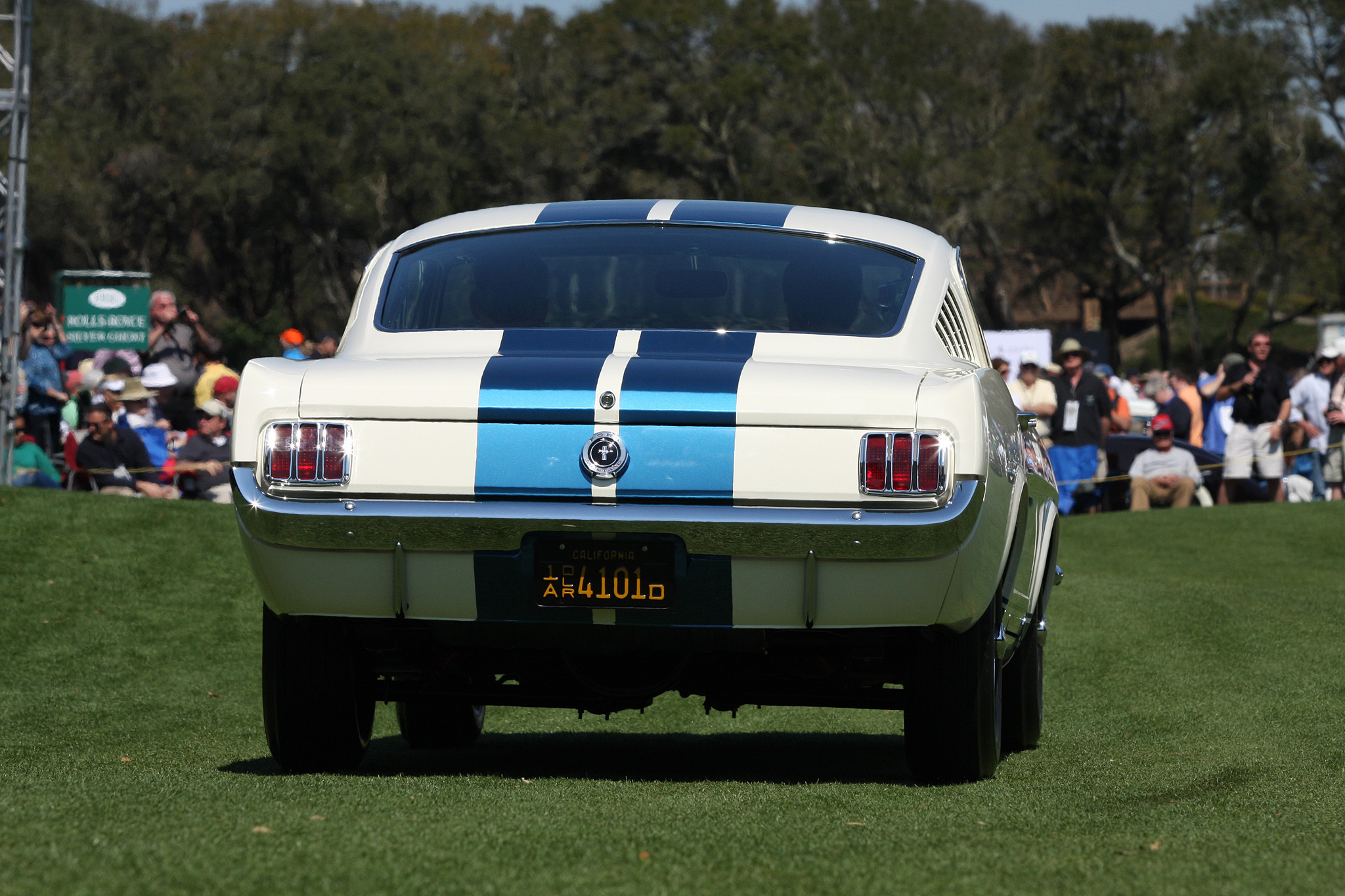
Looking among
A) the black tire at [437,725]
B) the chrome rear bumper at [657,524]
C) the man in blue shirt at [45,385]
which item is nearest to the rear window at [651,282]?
the chrome rear bumper at [657,524]

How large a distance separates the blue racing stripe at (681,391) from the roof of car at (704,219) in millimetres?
960

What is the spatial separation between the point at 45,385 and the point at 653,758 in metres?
12.3

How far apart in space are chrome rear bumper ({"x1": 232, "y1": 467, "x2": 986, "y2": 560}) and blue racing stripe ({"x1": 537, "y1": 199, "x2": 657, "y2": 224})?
1365 millimetres

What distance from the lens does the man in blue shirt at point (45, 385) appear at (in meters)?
16.6

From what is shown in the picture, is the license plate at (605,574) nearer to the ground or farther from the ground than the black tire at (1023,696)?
farther from the ground

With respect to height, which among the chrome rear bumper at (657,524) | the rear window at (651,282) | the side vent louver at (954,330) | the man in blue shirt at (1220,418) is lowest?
the man in blue shirt at (1220,418)

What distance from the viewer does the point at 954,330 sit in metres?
5.25

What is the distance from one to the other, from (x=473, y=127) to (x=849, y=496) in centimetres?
5128

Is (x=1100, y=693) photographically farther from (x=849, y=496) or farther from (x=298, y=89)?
(x=298, y=89)

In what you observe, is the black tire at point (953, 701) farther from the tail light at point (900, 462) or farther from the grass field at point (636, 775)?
the tail light at point (900, 462)

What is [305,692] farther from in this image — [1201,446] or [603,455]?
[1201,446]

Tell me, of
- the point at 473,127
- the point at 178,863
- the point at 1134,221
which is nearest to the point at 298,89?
the point at 473,127

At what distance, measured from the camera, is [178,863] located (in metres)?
3.26

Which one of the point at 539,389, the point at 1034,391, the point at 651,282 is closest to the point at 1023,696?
the point at 651,282
